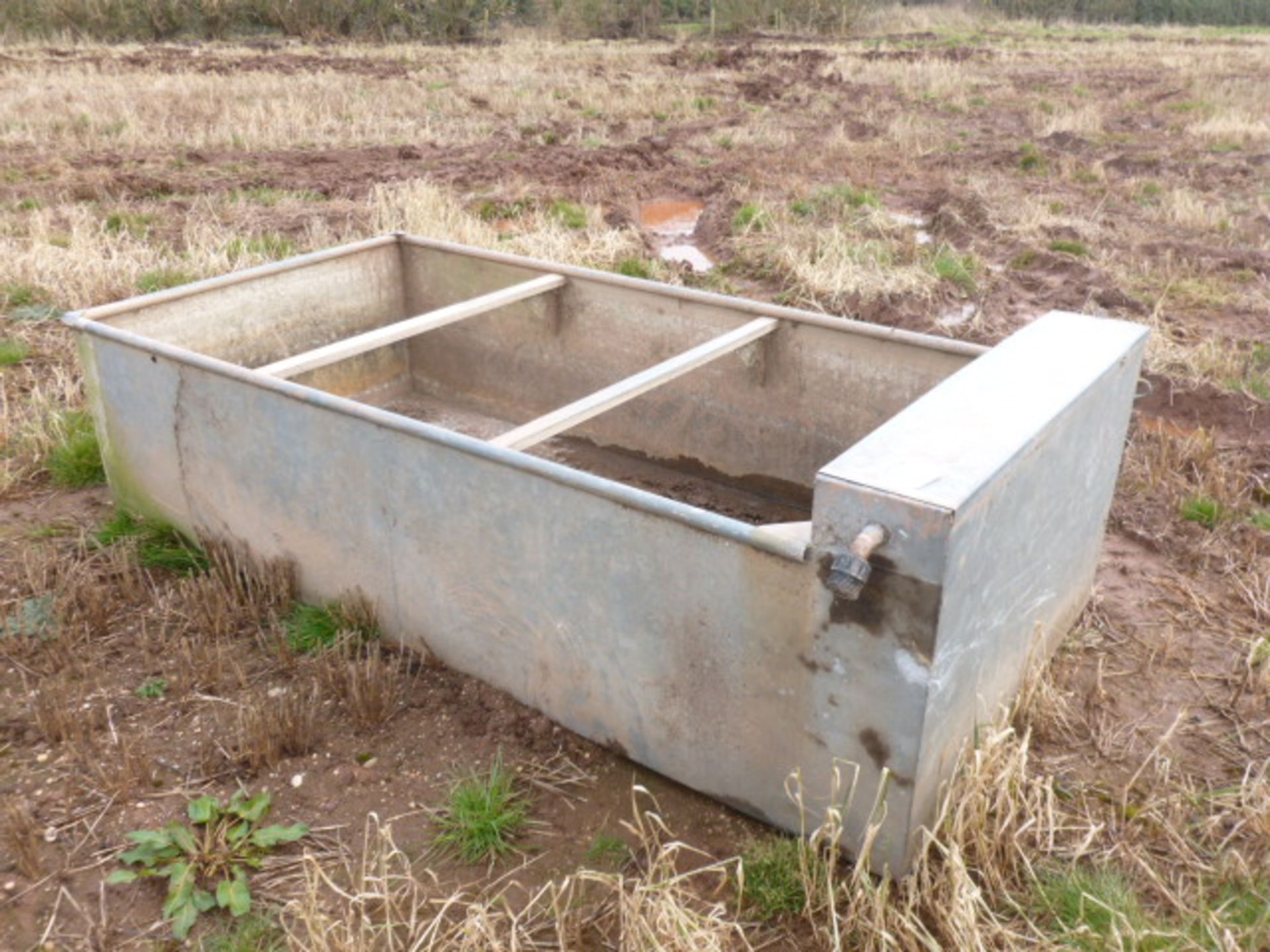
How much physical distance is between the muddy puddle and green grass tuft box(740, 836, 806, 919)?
19.7 feet

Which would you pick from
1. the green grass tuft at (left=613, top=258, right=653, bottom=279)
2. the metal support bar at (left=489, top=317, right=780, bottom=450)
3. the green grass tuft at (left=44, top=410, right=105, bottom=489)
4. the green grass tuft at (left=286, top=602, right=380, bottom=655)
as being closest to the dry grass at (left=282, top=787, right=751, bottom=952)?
the green grass tuft at (left=286, top=602, right=380, bottom=655)

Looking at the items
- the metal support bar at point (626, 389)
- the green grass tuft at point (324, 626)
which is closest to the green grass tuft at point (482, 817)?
the green grass tuft at point (324, 626)

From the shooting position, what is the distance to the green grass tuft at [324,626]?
12.8 feet

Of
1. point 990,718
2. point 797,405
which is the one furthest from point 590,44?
point 990,718

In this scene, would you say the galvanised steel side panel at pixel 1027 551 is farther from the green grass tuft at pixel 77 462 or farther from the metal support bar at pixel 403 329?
the green grass tuft at pixel 77 462

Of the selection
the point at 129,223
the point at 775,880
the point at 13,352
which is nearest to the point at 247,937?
the point at 775,880

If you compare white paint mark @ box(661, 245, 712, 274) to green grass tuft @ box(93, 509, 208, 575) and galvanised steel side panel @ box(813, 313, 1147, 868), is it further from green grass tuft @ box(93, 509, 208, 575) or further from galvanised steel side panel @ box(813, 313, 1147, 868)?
galvanised steel side panel @ box(813, 313, 1147, 868)

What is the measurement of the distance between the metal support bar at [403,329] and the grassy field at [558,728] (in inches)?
29.0

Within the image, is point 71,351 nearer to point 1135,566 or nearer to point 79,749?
point 79,749

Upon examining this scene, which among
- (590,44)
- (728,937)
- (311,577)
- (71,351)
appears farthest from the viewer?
(590,44)

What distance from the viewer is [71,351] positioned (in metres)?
6.61

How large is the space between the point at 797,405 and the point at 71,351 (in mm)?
4330

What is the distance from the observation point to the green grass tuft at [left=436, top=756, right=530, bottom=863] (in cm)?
309

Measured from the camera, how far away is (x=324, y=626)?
3.98m
